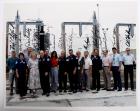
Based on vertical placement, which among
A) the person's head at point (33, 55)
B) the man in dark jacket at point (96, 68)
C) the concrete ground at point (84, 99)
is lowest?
the concrete ground at point (84, 99)

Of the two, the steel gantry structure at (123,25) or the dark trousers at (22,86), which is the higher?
Answer: the steel gantry structure at (123,25)

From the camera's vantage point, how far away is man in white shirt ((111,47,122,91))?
2144mm

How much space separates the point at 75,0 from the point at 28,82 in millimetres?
714

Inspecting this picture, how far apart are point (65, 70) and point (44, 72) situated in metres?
0.16

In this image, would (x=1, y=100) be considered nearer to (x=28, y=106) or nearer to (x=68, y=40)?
(x=28, y=106)

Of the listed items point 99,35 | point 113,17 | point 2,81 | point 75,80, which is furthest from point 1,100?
point 113,17

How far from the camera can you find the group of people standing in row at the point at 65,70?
2152 millimetres

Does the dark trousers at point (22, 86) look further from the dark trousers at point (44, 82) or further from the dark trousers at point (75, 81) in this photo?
the dark trousers at point (75, 81)

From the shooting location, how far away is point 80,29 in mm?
2148

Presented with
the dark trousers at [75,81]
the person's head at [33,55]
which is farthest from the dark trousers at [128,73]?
the person's head at [33,55]

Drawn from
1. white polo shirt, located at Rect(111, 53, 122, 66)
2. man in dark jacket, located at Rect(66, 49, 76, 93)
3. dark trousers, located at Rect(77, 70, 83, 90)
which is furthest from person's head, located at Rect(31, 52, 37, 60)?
white polo shirt, located at Rect(111, 53, 122, 66)

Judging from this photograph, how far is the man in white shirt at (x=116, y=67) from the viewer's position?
214cm

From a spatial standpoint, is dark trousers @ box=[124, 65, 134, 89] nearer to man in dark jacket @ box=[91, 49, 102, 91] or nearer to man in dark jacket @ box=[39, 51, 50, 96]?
man in dark jacket @ box=[91, 49, 102, 91]

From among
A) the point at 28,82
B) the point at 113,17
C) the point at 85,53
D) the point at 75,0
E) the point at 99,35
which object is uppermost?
the point at 75,0
